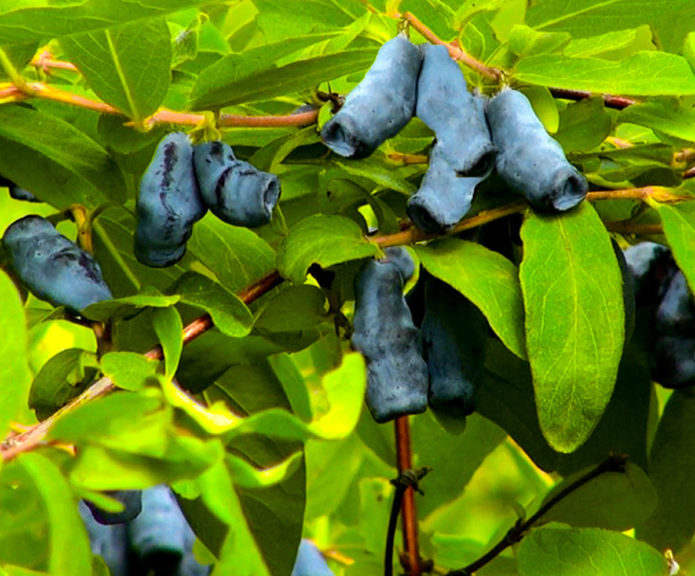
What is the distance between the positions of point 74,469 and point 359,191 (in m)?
0.32

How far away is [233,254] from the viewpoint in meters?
0.73

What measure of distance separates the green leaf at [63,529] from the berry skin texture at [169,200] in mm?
215

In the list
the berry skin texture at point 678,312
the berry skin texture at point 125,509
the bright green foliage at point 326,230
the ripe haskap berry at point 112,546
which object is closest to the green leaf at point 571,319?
the bright green foliage at point 326,230

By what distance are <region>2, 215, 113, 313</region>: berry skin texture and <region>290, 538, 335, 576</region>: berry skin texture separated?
0.94 feet

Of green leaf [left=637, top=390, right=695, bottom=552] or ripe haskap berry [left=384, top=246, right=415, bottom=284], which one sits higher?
ripe haskap berry [left=384, top=246, right=415, bottom=284]

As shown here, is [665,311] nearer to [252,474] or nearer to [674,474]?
[674,474]

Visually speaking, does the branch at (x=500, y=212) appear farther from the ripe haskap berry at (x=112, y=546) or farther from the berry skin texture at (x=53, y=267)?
the ripe haskap berry at (x=112, y=546)

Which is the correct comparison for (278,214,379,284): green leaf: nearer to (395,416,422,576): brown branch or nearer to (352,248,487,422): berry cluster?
(352,248,487,422): berry cluster

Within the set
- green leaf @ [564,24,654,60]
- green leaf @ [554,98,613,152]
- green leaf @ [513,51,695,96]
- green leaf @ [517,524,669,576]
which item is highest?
green leaf @ [513,51,695,96]

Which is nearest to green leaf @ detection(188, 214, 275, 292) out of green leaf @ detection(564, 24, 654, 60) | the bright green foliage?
the bright green foliage

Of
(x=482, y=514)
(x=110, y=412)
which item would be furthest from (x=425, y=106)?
(x=482, y=514)

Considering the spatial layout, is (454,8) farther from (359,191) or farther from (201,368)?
(201,368)

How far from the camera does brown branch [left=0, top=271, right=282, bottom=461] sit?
0.47 m

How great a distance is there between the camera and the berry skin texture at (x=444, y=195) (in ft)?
2.05
